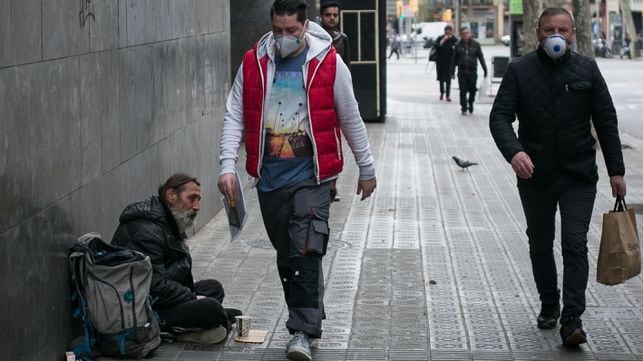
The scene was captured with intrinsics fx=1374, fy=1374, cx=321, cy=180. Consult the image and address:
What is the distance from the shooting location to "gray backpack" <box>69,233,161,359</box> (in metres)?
6.54

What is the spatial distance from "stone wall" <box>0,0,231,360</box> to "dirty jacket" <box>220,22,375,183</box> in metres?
0.81

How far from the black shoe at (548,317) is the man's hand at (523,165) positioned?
915 mm

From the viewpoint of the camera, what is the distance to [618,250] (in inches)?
275

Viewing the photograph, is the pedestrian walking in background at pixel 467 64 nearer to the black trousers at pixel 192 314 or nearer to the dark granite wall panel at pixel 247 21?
the dark granite wall panel at pixel 247 21

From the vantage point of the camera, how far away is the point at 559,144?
7.18 m

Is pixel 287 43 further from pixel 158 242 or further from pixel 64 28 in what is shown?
pixel 158 242

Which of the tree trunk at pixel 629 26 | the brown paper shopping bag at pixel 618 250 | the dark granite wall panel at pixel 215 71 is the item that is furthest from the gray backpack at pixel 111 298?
the tree trunk at pixel 629 26

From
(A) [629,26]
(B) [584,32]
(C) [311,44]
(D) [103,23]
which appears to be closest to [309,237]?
(C) [311,44]

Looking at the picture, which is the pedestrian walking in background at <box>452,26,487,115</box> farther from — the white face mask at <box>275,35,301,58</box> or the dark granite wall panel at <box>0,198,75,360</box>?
the dark granite wall panel at <box>0,198,75,360</box>

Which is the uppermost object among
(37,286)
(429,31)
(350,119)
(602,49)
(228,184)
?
(429,31)

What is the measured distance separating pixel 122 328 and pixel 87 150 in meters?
1.12

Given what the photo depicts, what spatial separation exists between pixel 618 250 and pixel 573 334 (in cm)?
49

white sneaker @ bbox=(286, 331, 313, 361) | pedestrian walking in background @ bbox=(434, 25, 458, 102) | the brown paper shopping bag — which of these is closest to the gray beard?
white sneaker @ bbox=(286, 331, 313, 361)

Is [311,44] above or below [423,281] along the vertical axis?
above
